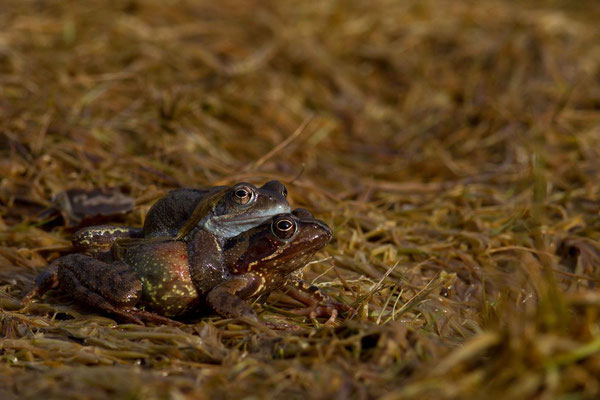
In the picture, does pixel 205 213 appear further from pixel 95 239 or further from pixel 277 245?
pixel 95 239

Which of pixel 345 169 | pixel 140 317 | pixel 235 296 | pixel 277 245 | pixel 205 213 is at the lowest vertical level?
pixel 345 169

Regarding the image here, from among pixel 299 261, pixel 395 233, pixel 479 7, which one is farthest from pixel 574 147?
pixel 299 261

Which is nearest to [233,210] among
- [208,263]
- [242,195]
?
[242,195]

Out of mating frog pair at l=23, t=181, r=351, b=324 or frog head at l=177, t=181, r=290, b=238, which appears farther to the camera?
frog head at l=177, t=181, r=290, b=238

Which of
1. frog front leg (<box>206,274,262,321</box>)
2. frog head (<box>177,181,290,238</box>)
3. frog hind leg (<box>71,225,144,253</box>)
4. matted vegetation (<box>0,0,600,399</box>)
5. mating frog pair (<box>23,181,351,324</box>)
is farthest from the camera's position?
frog hind leg (<box>71,225,144,253</box>)

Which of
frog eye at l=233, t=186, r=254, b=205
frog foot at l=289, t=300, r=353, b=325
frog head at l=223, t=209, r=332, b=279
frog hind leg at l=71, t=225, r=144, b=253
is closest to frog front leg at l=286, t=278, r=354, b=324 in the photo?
frog foot at l=289, t=300, r=353, b=325

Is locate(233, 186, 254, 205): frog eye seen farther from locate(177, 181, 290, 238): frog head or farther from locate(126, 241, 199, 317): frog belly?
locate(126, 241, 199, 317): frog belly

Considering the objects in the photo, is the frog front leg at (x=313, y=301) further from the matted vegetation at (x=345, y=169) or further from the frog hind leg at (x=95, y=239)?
the frog hind leg at (x=95, y=239)
